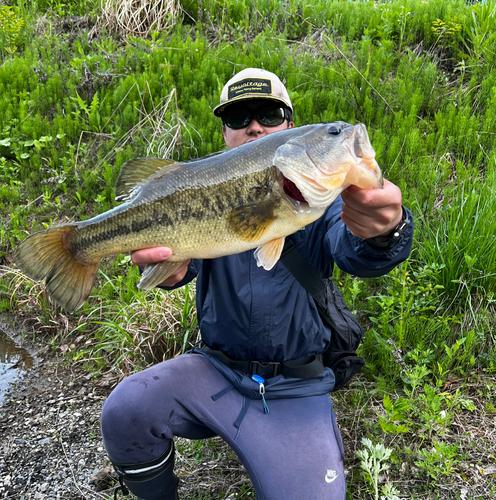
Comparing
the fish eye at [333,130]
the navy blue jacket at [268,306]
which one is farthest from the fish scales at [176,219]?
the navy blue jacket at [268,306]

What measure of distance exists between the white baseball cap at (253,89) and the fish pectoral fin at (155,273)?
1.48 metres

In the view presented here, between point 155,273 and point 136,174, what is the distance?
0.55 m

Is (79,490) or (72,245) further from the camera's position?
(79,490)

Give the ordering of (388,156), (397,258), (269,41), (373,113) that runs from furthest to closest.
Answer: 1. (269,41)
2. (373,113)
3. (388,156)
4. (397,258)

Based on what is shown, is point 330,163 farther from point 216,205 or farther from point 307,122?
point 307,122

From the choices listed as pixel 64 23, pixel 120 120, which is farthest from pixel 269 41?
pixel 64 23

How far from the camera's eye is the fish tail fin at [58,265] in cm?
248

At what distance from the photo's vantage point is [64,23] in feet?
31.9

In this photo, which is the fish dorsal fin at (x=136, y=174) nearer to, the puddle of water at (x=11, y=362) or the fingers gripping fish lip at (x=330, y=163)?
the fingers gripping fish lip at (x=330, y=163)

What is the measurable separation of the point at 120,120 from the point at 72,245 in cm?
489

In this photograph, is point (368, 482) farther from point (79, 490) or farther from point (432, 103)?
point (432, 103)

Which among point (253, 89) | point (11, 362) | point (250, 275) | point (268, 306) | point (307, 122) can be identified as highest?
point (253, 89)

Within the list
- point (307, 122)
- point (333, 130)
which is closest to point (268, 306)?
point (333, 130)

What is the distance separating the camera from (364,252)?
7.42 ft
